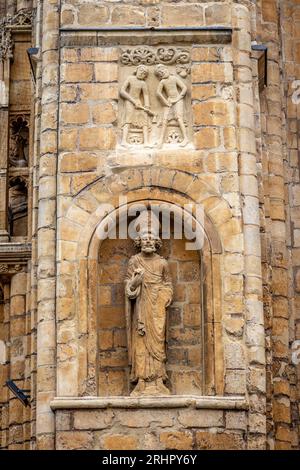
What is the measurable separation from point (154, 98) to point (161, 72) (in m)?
0.29

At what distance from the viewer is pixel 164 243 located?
1903cm

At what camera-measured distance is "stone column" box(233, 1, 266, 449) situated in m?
18.3

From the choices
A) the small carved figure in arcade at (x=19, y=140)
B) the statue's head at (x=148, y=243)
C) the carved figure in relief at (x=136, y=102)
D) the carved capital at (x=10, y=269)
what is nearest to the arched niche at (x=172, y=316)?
the statue's head at (x=148, y=243)

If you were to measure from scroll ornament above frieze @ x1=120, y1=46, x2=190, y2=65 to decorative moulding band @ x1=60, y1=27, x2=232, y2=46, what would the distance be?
10 centimetres

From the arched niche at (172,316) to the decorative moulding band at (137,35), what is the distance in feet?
6.11

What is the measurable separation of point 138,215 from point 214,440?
8.47ft

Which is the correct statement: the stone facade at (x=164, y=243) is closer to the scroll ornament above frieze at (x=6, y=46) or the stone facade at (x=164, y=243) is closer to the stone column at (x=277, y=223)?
the stone column at (x=277, y=223)

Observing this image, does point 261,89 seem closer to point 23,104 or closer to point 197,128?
point 197,128

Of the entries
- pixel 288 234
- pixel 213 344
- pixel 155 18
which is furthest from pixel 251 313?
pixel 155 18

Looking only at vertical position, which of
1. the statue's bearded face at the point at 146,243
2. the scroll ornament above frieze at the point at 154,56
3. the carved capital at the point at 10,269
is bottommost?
the statue's bearded face at the point at 146,243

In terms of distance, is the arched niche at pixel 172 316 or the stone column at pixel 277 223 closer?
the arched niche at pixel 172 316

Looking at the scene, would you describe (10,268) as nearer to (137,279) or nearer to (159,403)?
(137,279)

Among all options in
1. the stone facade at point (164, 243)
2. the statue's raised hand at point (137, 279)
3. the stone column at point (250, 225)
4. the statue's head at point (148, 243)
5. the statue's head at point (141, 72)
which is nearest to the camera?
the stone facade at point (164, 243)

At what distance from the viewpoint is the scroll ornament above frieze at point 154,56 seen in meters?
19.4
